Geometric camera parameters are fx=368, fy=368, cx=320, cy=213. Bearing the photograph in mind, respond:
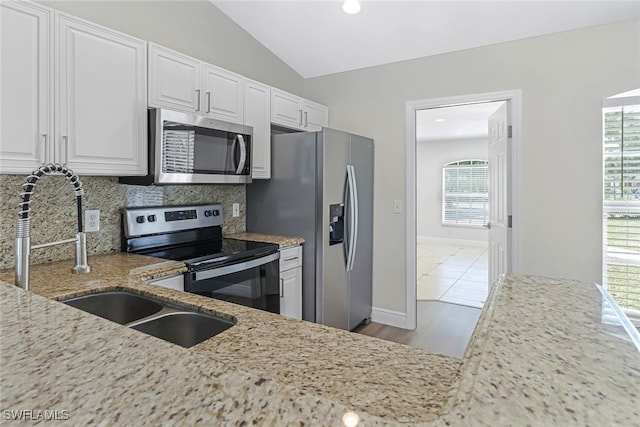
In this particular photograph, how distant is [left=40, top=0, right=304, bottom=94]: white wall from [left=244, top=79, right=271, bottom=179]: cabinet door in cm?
41

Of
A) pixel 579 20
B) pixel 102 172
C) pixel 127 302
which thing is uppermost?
pixel 579 20

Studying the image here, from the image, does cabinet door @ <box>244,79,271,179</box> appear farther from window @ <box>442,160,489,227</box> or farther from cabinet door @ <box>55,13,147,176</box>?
window @ <box>442,160,489,227</box>

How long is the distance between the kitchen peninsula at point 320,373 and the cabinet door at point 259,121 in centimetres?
201

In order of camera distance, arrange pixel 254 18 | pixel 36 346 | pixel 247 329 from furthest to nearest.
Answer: pixel 254 18
pixel 247 329
pixel 36 346

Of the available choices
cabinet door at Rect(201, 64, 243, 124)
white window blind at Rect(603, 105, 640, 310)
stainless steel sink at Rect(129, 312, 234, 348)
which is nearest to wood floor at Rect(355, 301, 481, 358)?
white window blind at Rect(603, 105, 640, 310)

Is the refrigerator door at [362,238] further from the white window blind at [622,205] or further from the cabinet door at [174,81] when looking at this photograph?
the white window blind at [622,205]

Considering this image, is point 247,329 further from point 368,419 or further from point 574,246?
point 574,246

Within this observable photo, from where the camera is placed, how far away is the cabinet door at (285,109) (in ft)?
9.87

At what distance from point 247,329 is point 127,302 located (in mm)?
841

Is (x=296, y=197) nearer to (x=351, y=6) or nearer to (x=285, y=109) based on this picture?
(x=285, y=109)

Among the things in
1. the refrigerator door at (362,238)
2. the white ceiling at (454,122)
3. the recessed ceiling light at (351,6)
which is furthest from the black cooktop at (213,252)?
the white ceiling at (454,122)

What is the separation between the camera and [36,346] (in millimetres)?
682

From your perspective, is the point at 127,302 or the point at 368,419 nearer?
the point at 368,419

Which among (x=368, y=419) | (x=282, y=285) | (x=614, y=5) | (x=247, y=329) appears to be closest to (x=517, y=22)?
(x=614, y=5)
